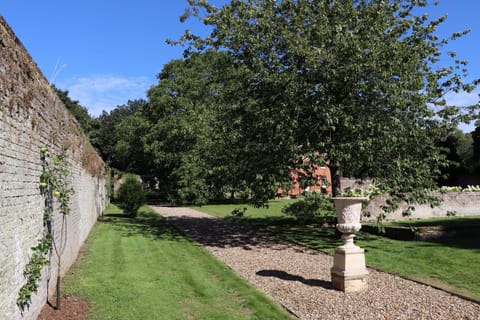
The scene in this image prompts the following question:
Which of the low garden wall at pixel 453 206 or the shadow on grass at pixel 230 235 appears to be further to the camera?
the low garden wall at pixel 453 206

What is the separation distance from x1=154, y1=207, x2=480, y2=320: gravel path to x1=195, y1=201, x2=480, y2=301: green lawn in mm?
528

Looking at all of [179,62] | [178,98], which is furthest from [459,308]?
[179,62]

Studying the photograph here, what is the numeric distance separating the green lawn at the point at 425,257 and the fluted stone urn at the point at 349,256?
4.71 ft

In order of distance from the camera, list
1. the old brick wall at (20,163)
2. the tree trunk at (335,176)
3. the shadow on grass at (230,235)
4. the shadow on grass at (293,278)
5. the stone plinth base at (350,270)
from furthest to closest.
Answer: the shadow on grass at (230,235), the tree trunk at (335,176), the shadow on grass at (293,278), the stone plinth base at (350,270), the old brick wall at (20,163)

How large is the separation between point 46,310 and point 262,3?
10.1 metres

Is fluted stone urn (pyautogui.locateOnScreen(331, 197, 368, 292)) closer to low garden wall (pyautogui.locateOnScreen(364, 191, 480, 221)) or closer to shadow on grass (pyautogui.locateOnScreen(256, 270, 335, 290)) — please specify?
shadow on grass (pyautogui.locateOnScreen(256, 270, 335, 290))

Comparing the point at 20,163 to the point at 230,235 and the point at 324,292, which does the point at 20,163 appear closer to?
the point at 324,292

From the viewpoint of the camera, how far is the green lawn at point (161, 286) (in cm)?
584

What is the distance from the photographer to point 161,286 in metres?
7.28

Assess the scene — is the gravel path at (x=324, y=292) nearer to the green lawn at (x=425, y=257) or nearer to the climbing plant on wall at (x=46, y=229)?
the green lawn at (x=425, y=257)

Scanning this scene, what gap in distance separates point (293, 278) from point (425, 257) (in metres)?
3.64

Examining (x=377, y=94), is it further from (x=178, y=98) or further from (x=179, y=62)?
(x=179, y=62)

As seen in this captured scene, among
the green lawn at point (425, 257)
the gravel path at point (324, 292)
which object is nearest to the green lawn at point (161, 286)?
the gravel path at point (324, 292)

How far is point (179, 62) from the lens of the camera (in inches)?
1419
